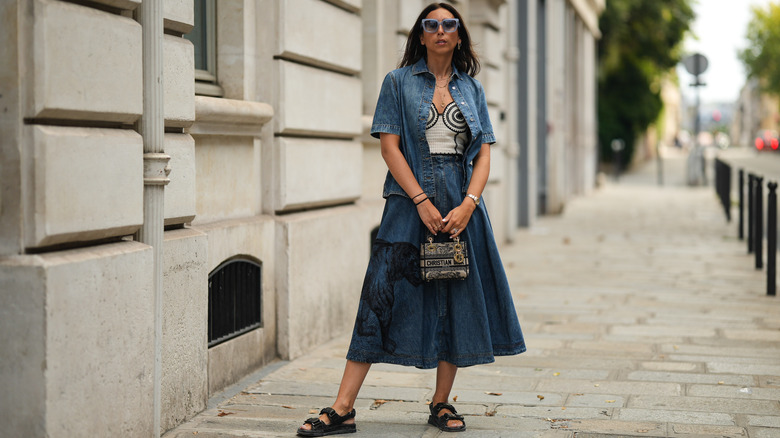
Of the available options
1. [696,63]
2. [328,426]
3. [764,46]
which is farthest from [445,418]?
[764,46]

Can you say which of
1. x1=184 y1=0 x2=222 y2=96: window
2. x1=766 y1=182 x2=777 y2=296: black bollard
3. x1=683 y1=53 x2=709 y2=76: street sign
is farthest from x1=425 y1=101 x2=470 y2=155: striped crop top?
x1=683 y1=53 x2=709 y2=76: street sign

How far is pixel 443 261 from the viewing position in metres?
4.44

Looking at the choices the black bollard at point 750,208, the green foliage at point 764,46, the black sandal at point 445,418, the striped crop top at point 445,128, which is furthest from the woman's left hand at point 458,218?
the green foliage at point 764,46

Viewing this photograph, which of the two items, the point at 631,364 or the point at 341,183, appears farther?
the point at 341,183

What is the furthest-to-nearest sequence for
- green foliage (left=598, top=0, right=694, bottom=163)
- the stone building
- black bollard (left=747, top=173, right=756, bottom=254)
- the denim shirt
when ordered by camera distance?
green foliage (left=598, top=0, right=694, bottom=163), black bollard (left=747, top=173, right=756, bottom=254), the denim shirt, the stone building

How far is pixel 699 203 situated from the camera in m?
22.8

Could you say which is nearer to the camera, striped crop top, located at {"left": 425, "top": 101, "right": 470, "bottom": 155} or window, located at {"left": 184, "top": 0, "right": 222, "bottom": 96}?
striped crop top, located at {"left": 425, "top": 101, "right": 470, "bottom": 155}

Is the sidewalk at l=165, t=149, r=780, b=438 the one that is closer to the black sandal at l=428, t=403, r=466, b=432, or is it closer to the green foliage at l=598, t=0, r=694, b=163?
the black sandal at l=428, t=403, r=466, b=432

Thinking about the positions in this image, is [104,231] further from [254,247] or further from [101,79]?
[254,247]

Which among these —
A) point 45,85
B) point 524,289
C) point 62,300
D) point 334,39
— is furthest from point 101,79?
point 524,289

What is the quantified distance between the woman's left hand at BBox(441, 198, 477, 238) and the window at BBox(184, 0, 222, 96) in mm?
2033

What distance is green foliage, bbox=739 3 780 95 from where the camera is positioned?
258 feet

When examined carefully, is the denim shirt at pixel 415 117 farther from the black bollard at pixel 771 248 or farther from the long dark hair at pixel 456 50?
the black bollard at pixel 771 248

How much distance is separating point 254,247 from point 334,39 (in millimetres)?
1815
